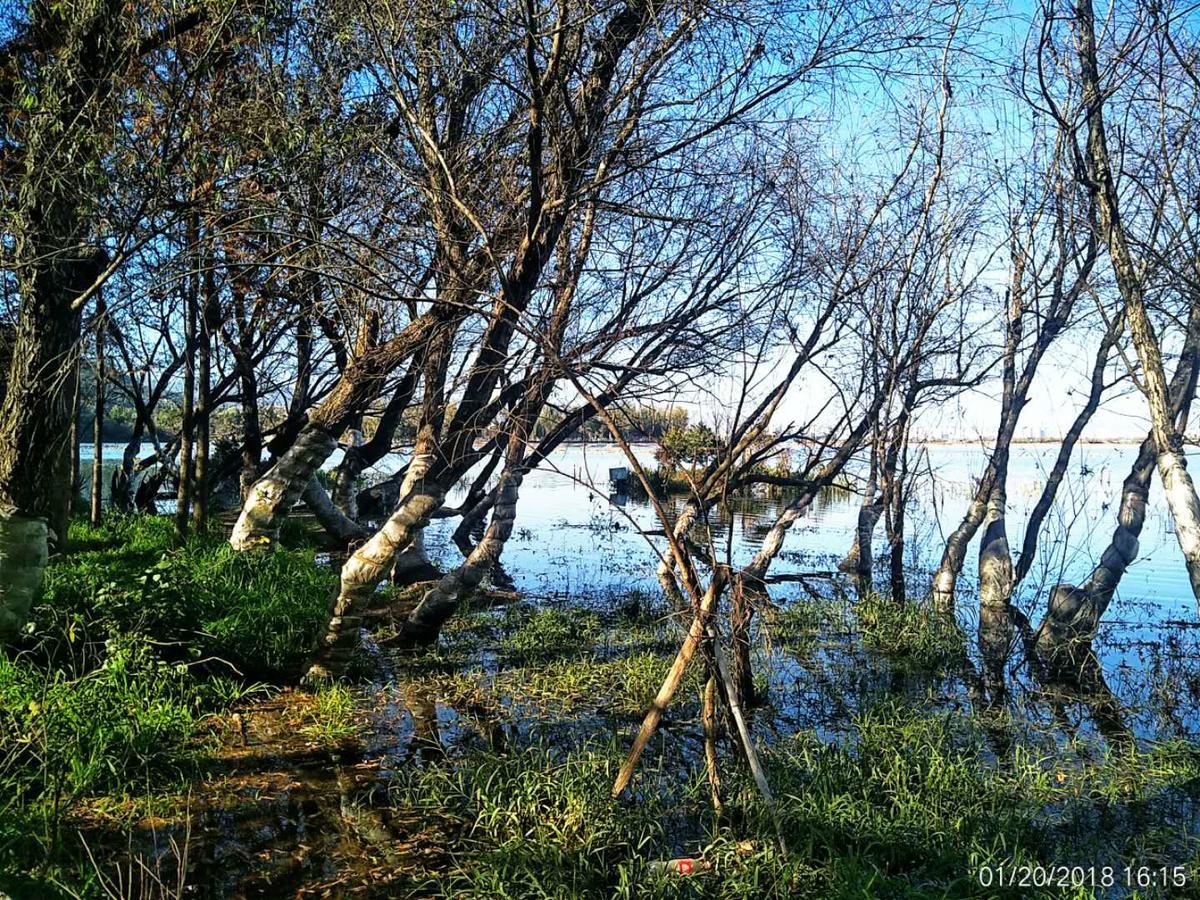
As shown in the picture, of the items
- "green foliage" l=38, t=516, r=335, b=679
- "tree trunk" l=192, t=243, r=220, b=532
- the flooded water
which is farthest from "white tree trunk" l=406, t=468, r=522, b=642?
"tree trunk" l=192, t=243, r=220, b=532

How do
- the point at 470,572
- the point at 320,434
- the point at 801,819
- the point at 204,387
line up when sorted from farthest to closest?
1. the point at 204,387
2. the point at 320,434
3. the point at 470,572
4. the point at 801,819

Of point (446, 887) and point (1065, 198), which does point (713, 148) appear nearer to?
point (1065, 198)

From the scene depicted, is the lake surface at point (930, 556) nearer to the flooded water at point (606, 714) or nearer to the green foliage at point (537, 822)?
the flooded water at point (606, 714)

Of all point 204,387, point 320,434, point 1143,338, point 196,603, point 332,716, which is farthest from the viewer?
point 204,387

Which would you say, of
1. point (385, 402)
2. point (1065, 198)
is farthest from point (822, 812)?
point (385, 402)

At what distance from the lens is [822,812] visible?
472cm

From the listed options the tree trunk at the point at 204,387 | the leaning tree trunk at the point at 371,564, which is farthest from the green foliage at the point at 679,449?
the tree trunk at the point at 204,387

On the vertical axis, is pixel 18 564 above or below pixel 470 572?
above

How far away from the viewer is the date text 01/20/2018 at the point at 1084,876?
404 cm

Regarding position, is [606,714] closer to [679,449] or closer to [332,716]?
[332,716]

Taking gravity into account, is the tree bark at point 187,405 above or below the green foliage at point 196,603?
above

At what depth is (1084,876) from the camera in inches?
168

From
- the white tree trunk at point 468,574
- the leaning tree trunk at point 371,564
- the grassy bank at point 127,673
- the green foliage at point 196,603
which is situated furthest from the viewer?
the white tree trunk at point 468,574

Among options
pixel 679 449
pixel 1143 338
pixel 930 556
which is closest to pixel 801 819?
pixel 679 449
